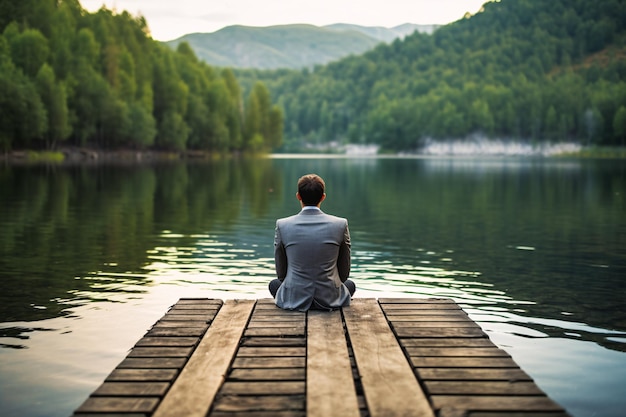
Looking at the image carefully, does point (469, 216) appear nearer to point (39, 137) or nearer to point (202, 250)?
point (202, 250)

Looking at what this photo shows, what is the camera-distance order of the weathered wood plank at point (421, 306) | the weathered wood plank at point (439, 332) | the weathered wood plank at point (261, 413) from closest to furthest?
the weathered wood plank at point (261, 413) < the weathered wood plank at point (439, 332) < the weathered wood plank at point (421, 306)

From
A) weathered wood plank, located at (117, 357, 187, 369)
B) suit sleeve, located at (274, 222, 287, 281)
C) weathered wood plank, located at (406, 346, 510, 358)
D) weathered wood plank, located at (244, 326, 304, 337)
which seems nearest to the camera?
weathered wood plank, located at (117, 357, 187, 369)

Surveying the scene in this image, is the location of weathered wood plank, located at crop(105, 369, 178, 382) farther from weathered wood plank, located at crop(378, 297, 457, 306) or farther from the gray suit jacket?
weathered wood plank, located at crop(378, 297, 457, 306)

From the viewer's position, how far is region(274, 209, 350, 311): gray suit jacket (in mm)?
8844

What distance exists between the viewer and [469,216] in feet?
97.8

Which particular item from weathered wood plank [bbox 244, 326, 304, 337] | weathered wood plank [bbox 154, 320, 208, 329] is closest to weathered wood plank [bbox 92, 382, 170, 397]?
weathered wood plank [bbox 244, 326, 304, 337]

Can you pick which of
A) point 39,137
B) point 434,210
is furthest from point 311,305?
point 39,137

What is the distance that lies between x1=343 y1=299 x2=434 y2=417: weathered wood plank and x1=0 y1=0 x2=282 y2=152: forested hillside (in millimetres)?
84755

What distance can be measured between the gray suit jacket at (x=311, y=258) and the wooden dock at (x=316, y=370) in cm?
24

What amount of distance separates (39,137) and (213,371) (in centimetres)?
9414

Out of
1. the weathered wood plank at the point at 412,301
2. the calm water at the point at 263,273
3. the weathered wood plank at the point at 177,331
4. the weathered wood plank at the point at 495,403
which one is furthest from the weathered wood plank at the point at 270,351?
the weathered wood plank at the point at 412,301

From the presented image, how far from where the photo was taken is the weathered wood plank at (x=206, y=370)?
565cm

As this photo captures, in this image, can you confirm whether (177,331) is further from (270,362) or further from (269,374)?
(269,374)

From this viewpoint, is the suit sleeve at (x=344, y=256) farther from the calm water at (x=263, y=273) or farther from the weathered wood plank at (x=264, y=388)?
the weathered wood plank at (x=264, y=388)
